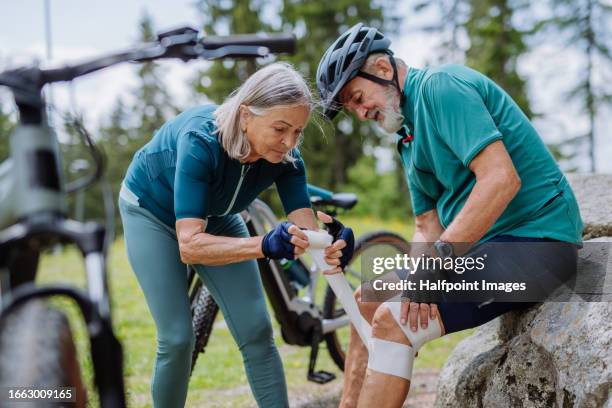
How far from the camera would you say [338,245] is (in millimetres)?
2645

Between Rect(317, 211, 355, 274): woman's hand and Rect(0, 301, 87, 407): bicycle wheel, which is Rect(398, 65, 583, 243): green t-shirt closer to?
Rect(317, 211, 355, 274): woman's hand

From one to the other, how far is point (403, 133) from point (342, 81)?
0.41 meters

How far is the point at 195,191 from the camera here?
2.46 metres

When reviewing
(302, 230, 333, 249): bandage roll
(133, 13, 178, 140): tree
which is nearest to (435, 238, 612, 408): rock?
(302, 230, 333, 249): bandage roll

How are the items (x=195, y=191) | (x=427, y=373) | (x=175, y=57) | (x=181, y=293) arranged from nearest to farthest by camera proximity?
1. (x=175, y=57)
2. (x=195, y=191)
3. (x=181, y=293)
4. (x=427, y=373)

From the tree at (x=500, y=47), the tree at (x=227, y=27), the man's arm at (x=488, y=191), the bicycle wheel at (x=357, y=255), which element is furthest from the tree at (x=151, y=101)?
the man's arm at (x=488, y=191)

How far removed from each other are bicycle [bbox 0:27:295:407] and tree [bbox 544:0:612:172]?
50.3ft

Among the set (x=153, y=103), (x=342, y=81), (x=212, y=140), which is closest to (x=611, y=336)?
(x=342, y=81)

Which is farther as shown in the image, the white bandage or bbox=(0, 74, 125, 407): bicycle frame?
the white bandage

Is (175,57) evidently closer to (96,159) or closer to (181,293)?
(96,159)

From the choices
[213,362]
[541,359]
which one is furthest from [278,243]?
[213,362]

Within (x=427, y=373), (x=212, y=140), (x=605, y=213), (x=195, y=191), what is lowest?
(x=427, y=373)

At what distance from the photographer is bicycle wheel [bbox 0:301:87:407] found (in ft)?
4.78

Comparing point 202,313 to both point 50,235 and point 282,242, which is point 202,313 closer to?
point 282,242
